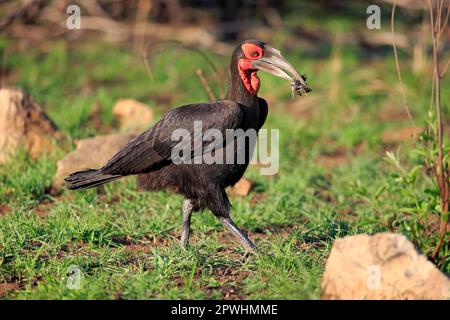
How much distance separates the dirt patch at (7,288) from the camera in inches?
157

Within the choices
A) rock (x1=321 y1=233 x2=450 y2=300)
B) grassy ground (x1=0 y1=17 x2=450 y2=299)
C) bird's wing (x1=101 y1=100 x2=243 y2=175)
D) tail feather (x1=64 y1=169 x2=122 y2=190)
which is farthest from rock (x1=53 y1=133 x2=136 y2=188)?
rock (x1=321 y1=233 x2=450 y2=300)

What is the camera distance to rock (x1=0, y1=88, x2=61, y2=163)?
6.13m

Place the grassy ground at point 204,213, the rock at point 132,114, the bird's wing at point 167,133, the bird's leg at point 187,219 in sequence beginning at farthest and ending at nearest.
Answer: the rock at point 132,114 → the bird's leg at point 187,219 → the bird's wing at point 167,133 → the grassy ground at point 204,213


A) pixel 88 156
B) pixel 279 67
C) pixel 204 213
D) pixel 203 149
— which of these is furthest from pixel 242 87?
pixel 88 156

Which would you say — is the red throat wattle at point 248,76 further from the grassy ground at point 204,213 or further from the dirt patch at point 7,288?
the dirt patch at point 7,288

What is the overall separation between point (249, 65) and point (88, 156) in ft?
5.79

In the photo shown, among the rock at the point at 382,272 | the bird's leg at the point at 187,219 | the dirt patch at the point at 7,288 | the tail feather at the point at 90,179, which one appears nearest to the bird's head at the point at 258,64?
the bird's leg at the point at 187,219

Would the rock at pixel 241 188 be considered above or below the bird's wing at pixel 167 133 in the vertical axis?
below

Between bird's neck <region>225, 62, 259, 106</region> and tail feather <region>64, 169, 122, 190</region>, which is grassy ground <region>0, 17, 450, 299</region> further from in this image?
bird's neck <region>225, 62, 259, 106</region>

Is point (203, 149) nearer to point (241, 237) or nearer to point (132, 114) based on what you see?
point (241, 237)

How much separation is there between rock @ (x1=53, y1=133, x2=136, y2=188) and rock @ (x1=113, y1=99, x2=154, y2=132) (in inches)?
40.6

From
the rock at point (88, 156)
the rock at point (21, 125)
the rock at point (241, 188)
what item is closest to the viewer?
the rock at point (88, 156)

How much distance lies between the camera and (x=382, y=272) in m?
3.64

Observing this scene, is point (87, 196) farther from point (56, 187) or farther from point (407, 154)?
point (407, 154)
